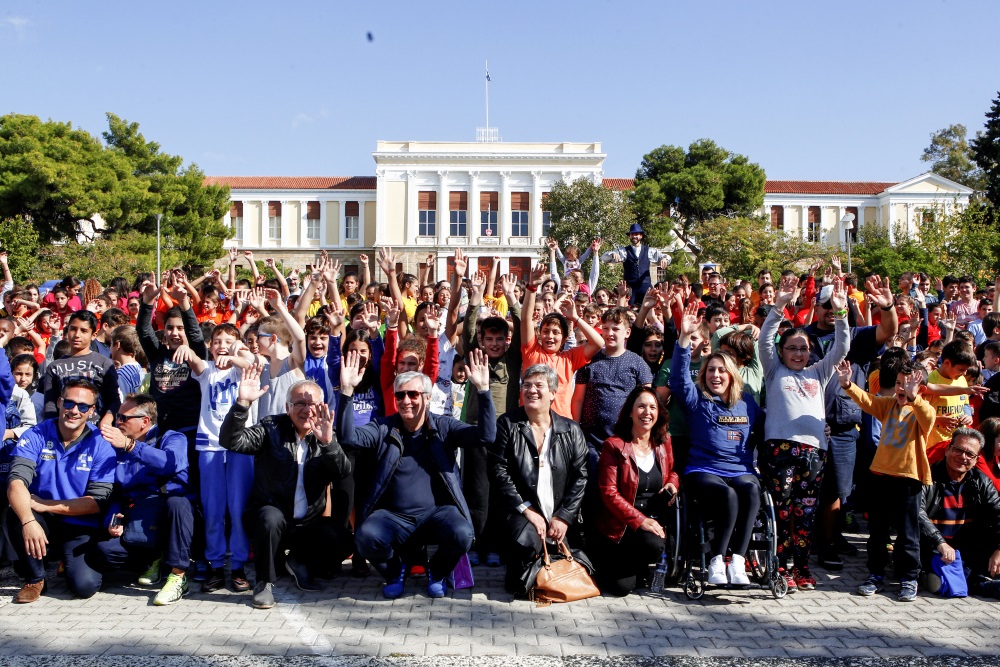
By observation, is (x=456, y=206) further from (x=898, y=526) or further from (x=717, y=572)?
(x=717, y=572)

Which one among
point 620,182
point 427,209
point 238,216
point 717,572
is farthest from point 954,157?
point 717,572

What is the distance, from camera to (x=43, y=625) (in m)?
5.09

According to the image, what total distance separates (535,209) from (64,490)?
181 ft

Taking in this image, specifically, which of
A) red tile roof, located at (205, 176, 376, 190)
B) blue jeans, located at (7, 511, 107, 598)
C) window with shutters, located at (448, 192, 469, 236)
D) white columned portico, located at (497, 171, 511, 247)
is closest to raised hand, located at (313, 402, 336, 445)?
blue jeans, located at (7, 511, 107, 598)

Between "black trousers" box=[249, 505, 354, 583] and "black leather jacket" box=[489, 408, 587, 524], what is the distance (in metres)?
1.17

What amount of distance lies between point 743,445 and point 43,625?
15.0ft

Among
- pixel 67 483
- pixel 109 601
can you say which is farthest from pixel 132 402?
pixel 109 601

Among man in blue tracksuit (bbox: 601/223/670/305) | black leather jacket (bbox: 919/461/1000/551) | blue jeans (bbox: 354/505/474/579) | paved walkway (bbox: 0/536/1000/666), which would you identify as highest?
man in blue tracksuit (bbox: 601/223/670/305)

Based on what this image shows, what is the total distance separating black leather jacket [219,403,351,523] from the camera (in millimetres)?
5754

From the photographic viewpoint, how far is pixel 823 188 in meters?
65.9

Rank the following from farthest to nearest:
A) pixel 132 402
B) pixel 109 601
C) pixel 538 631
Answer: pixel 132 402, pixel 109 601, pixel 538 631

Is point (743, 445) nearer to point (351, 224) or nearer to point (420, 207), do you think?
point (420, 207)

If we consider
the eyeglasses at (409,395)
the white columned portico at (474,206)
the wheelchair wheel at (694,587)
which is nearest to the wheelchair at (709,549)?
the wheelchair wheel at (694,587)

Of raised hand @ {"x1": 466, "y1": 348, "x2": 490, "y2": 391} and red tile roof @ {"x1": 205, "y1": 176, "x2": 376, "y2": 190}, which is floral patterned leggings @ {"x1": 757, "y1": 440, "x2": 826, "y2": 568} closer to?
raised hand @ {"x1": 466, "y1": 348, "x2": 490, "y2": 391}
